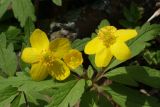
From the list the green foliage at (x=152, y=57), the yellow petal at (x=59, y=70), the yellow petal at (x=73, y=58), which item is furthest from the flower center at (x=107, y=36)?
the green foliage at (x=152, y=57)

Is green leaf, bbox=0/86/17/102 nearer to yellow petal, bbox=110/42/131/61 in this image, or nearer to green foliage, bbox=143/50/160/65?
yellow petal, bbox=110/42/131/61

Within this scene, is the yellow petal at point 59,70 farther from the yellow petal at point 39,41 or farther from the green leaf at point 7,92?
the green leaf at point 7,92

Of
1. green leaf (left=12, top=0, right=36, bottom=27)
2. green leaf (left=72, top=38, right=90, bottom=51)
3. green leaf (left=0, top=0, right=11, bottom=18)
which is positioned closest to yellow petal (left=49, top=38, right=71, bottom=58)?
green leaf (left=72, top=38, right=90, bottom=51)

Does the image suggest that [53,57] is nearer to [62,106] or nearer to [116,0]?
[62,106]

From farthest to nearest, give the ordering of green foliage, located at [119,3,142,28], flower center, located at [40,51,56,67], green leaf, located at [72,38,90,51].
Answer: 1. green foliage, located at [119,3,142,28]
2. green leaf, located at [72,38,90,51]
3. flower center, located at [40,51,56,67]

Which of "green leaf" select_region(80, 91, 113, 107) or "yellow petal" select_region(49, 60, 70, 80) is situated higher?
"yellow petal" select_region(49, 60, 70, 80)

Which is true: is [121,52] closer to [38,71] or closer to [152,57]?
[38,71]
